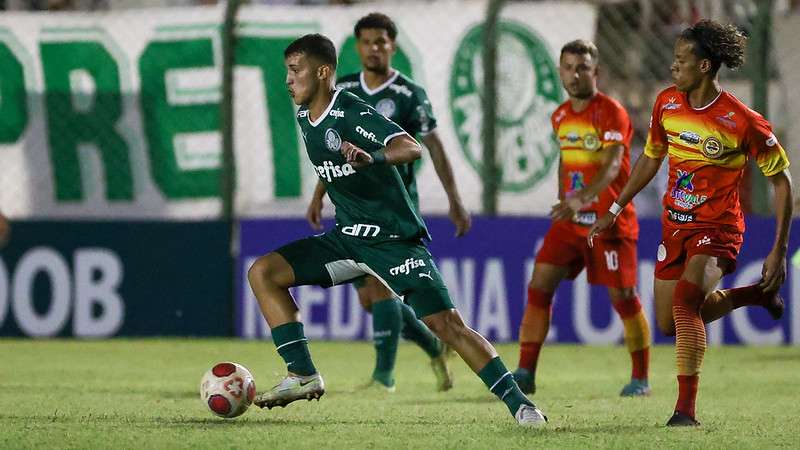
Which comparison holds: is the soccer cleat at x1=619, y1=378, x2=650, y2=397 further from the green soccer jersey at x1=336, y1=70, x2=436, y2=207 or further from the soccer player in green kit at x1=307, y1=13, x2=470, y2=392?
→ the green soccer jersey at x1=336, y1=70, x2=436, y2=207

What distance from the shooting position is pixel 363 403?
8.67m

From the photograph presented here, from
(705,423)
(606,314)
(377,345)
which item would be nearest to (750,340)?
(606,314)

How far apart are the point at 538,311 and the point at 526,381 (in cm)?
49

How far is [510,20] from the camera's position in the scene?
13.4 metres

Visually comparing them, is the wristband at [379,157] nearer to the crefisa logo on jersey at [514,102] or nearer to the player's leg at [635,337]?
the player's leg at [635,337]

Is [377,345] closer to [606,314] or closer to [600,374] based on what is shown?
[600,374]

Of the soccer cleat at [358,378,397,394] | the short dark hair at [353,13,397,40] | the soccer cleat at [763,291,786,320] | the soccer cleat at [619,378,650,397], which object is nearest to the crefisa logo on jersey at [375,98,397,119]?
the short dark hair at [353,13,397,40]

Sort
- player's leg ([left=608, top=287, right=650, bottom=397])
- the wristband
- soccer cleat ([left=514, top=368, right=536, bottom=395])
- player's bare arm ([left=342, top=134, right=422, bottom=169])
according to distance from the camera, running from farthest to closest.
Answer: player's leg ([left=608, top=287, right=650, bottom=397]) → soccer cleat ([left=514, top=368, right=536, bottom=395]) → the wristband → player's bare arm ([left=342, top=134, right=422, bottom=169])

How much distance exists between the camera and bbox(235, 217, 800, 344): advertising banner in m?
12.9

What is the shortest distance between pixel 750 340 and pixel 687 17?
9.34 ft

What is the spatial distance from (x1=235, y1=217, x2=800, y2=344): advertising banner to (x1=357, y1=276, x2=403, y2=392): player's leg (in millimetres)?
3398

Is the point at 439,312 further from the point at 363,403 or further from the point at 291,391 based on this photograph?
the point at 363,403

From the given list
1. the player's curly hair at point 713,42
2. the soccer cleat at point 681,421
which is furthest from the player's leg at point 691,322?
the player's curly hair at point 713,42

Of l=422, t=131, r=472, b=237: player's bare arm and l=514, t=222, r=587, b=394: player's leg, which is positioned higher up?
l=422, t=131, r=472, b=237: player's bare arm
